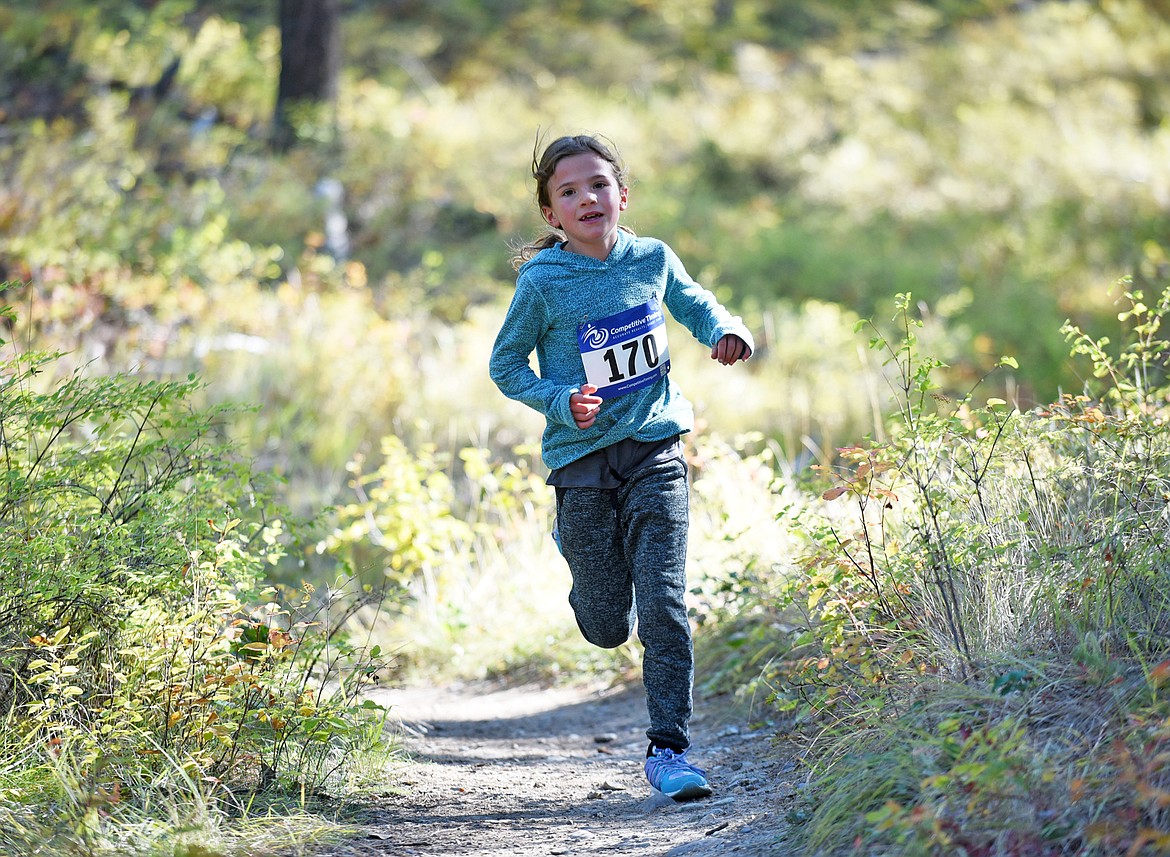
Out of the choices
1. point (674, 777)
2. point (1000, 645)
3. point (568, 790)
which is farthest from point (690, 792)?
point (1000, 645)

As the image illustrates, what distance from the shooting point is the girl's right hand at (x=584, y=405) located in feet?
11.0

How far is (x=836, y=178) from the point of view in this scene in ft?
50.1

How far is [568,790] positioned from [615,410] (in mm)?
1263

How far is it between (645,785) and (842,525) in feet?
3.66

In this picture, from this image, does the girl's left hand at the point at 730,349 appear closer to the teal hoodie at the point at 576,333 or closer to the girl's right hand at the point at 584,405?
the teal hoodie at the point at 576,333

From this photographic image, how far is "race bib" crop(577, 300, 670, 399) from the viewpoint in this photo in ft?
11.8

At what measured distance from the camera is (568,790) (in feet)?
12.8

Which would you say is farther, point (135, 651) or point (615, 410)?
point (615, 410)

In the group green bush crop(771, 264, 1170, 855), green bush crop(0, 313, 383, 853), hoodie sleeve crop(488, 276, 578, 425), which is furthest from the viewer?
hoodie sleeve crop(488, 276, 578, 425)

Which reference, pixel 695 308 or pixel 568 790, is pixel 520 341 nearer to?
pixel 695 308

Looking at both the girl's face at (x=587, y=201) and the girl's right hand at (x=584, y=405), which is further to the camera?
the girl's face at (x=587, y=201)

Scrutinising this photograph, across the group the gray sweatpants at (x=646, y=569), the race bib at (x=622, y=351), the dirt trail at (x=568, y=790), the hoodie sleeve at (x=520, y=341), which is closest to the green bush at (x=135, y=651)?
the dirt trail at (x=568, y=790)

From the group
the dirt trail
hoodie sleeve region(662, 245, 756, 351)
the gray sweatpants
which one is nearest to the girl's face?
hoodie sleeve region(662, 245, 756, 351)

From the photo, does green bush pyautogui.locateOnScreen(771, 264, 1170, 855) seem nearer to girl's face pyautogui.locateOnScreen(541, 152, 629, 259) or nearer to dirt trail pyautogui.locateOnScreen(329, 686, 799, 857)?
dirt trail pyautogui.locateOnScreen(329, 686, 799, 857)
